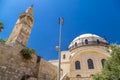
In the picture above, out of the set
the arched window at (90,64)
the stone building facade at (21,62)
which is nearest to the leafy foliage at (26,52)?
the stone building facade at (21,62)

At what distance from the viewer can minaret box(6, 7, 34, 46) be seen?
15.6 m

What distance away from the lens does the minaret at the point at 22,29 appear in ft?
51.1

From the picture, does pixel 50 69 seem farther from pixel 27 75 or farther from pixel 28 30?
pixel 28 30

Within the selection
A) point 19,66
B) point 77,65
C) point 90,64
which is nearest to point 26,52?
point 19,66

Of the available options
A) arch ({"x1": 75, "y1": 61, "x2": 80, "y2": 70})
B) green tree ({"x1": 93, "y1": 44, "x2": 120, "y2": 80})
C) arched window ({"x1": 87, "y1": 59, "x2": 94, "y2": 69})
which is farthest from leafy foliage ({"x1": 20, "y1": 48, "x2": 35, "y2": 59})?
arched window ({"x1": 87, "y1": 59, "x2": 94, "y2": 69})

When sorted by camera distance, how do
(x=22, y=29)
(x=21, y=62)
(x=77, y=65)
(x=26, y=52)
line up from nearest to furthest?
1. (x=21, y=62)
2. (x=26, y=52)
3. (x=22, y=29)
4. (x=77, y=65)

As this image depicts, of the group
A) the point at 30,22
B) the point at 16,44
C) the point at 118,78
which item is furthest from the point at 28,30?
the point at 118,78

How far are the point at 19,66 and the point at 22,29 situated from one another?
5220mm

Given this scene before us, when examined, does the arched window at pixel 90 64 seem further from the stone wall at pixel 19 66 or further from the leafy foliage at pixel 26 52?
the leafy foliage at pixel 26 52

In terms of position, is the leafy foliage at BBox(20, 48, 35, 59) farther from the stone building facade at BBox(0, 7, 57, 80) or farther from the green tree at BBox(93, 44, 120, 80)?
the green tree at BBox(93, 44, 120, 80)

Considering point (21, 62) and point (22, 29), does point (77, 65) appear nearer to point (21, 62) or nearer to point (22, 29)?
point (22, 29)

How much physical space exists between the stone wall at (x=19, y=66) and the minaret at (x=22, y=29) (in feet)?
5.50

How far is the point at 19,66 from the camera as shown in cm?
1310

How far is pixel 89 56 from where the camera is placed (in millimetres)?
28219
